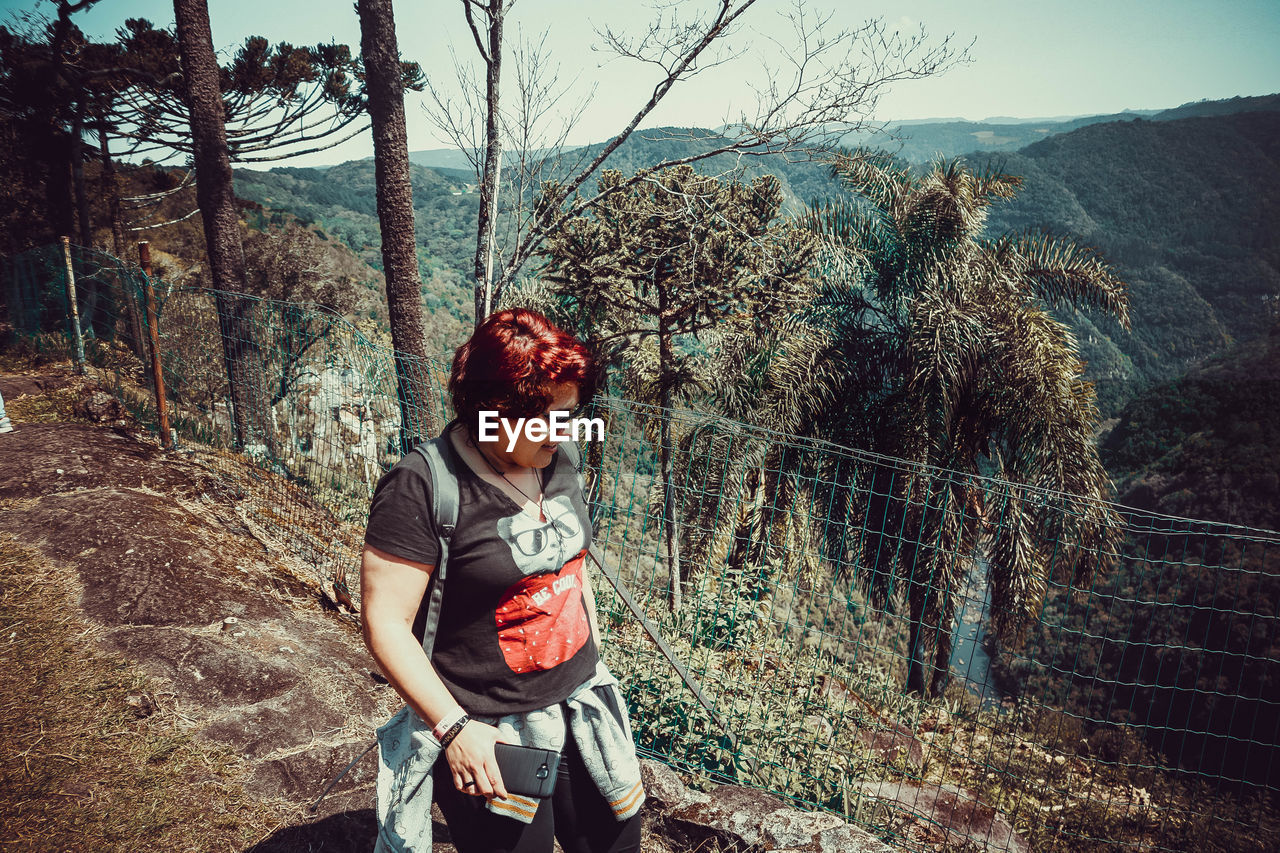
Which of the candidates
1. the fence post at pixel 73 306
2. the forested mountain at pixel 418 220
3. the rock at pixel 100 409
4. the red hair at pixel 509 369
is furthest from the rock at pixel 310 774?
the forested mountain at pixel 418 220

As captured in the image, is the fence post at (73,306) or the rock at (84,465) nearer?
the rock at (84,465)

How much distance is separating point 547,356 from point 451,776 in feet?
2.98

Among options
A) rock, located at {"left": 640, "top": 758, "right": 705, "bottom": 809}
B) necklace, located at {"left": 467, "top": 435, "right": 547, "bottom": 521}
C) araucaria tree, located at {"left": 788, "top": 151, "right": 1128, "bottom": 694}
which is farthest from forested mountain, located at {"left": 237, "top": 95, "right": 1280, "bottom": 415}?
necklace, located at {"left": 467, "top": 435, "right": 547, "bottom": 521}

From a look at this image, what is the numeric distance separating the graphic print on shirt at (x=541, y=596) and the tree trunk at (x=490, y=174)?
3.80 metres

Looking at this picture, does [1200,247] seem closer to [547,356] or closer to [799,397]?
[799,397]

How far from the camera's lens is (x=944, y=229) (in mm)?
12609

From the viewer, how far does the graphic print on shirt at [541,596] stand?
139 centimetres

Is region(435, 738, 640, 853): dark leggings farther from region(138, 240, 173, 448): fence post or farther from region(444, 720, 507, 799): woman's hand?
region(138, 240, 173, 448): fence post

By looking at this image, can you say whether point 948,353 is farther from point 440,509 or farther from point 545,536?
point 440,509

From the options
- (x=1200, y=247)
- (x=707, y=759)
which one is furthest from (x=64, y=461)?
(x=1200, y=247)

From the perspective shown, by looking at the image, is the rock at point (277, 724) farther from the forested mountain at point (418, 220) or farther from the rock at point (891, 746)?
the forested mountain at point (418, 220)

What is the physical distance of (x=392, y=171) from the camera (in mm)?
5707

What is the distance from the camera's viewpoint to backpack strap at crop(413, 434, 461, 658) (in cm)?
129

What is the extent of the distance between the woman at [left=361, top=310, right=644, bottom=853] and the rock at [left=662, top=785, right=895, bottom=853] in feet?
4.06
